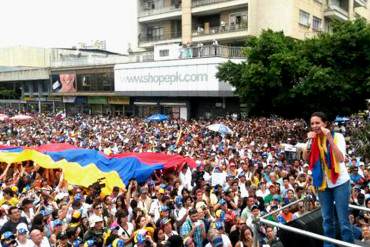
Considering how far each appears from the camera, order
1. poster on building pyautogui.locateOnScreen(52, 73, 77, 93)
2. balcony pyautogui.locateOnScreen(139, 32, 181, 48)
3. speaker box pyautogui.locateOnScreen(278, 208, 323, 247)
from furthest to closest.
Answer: poster on building pyautogui.locateOnScreen(52, 73, 77, 93) < balcony pyautogui.locateOnScreen(139, 32, 181, 48) < speaker box pyautogui.locateOnScreen(278, 208, 323, 247)

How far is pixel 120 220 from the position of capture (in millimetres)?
8062

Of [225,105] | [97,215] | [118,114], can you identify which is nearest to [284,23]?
[225,105]

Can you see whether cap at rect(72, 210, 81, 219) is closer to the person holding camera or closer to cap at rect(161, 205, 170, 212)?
cap at rect(161, 205, 170, 212)

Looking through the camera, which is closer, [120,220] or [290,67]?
[120,220]

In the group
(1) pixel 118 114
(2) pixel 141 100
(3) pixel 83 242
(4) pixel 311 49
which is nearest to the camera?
(3) pixel 83 242

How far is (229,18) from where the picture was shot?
35.4m

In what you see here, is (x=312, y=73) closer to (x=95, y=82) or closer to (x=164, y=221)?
(x=164, y=221)

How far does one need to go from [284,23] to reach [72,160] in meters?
23.9

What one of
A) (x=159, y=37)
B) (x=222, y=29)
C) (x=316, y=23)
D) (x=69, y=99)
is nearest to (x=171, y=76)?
(x=222, y=29)

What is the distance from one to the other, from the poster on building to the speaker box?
42.4 metres

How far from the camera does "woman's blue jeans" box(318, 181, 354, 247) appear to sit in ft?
13.0

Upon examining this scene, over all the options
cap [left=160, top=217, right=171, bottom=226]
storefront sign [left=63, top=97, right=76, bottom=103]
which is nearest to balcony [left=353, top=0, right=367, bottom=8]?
storefront sign [left=63, top=97, right=76, bottom=103]

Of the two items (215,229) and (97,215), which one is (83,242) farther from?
(215,229)

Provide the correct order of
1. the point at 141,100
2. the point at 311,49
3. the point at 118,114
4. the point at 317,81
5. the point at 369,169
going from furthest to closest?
the point at 118,114 < the point at 141,100 < the point at 311,49 < the point at 317,81 < the point at 369,169
